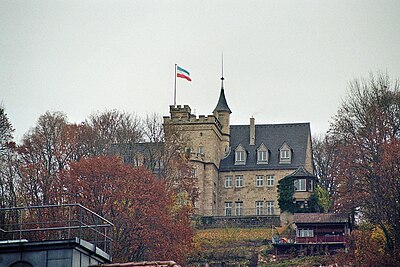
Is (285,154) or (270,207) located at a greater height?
(285,154)

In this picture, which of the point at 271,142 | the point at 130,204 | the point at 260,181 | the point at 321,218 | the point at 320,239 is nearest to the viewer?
the point at 130,204

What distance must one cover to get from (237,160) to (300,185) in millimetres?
11112

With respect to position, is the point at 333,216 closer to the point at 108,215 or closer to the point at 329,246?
the point at 329,246

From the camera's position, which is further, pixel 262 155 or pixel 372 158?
pixel 262 155

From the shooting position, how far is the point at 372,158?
6975 cm

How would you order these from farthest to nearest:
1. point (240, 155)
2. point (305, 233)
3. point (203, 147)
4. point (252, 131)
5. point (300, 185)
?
point (252, 131) → point (240, 155) → point (203, 147) → point (300, 185) → point (305, 233)

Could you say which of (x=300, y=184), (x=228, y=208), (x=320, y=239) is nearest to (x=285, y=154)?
(x=228, y=208)

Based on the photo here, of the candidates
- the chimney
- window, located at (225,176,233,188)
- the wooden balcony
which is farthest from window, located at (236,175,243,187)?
the wooden balcony

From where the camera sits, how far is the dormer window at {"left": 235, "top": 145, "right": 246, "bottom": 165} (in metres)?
102

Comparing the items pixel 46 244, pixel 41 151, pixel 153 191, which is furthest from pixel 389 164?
pixel 46 244

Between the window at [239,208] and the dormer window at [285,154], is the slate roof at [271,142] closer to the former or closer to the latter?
the dormer window at [285,154]

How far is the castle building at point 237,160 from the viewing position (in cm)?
9825

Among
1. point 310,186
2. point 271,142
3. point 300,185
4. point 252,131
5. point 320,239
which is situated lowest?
point 320,239

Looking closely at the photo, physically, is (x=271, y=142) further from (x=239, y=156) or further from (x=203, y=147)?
(x=203, y=147)
